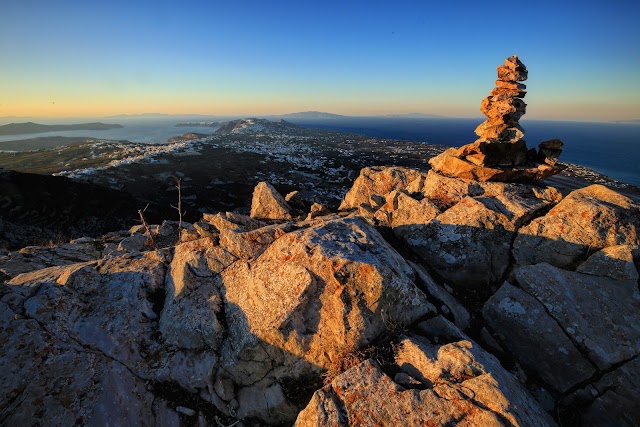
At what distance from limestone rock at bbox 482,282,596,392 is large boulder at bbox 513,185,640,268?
111 inches

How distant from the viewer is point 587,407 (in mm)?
6879

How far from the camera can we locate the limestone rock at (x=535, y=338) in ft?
24.5

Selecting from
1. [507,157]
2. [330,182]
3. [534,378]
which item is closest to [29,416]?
[534,378]

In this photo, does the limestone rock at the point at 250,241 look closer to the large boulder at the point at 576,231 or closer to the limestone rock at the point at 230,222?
the limestone rock at the point at 230,222

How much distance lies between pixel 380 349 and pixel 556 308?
5.92m

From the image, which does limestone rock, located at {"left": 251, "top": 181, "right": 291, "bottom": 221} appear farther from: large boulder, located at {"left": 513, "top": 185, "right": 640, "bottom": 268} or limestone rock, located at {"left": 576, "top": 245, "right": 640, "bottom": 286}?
limestone rock, located at {"left": 576, "top": 245, "right": 640, "bottom": 286}

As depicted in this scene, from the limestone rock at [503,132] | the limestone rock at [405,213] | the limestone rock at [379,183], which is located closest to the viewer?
the limestone rock at [405,213]

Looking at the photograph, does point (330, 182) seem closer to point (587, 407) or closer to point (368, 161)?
point (368, 161)

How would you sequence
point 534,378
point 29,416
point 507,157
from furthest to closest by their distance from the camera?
point 507,157 → point 534,378 → point 29,416

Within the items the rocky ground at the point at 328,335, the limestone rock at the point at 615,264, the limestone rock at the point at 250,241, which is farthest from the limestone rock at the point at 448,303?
the limestone rock at the point at 250,241

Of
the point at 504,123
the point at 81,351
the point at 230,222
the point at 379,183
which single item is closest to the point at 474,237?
the point at 504,123

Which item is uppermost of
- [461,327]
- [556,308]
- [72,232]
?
[556,308]

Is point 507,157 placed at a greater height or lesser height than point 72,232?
greater

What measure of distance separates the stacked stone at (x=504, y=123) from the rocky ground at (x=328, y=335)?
601 cm
